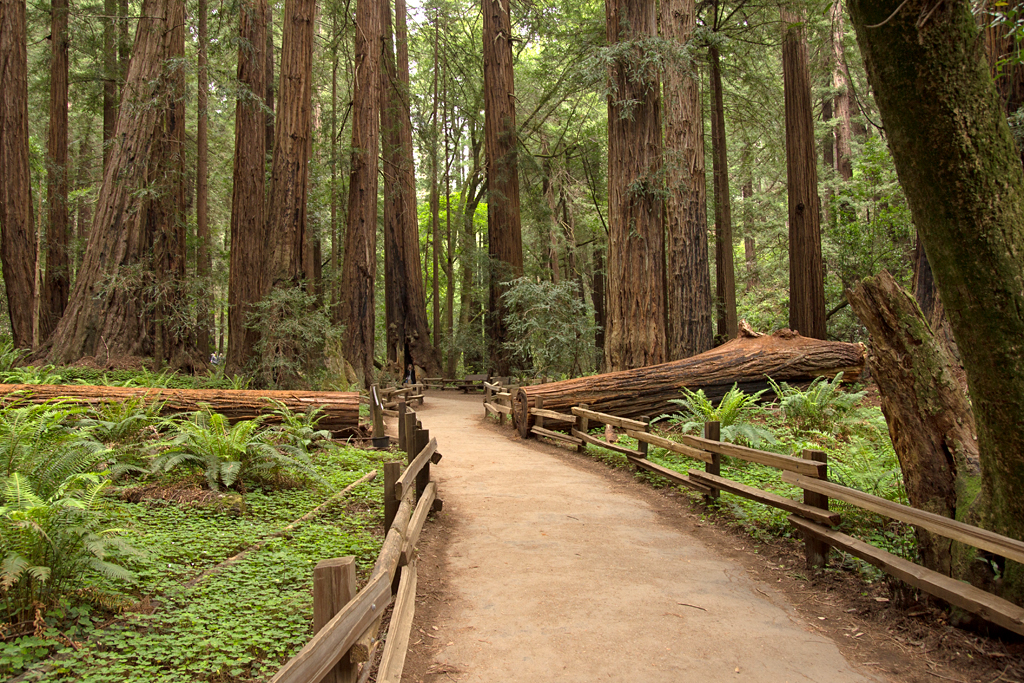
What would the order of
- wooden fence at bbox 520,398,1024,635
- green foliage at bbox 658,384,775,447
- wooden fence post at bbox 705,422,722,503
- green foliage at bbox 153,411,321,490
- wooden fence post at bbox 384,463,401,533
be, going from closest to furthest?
1. wooden fence at bbox 520,398,1024,635
2. wooden fence post at bbox 384,463,401,533
3. green foliage at bbox 153,411,321,490
4. wooden fence post at bbox 705,422,722,503
5. green foliage at bbox 658,384,775,447

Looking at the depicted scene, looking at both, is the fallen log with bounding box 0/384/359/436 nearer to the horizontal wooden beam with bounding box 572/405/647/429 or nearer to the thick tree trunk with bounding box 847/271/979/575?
the horizontal wooden beam with bounding box 572/405/647/429

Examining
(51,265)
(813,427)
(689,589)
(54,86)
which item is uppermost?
(54,86)

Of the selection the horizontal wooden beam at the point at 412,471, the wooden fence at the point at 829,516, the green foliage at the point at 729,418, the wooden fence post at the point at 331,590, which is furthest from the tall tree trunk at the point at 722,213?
the wooden fence post at the point at 331,590

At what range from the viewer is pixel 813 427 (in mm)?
10109

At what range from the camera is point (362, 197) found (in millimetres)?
16719

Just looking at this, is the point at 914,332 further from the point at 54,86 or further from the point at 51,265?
the point at 54,86

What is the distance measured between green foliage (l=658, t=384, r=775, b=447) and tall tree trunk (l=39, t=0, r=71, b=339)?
16078mm

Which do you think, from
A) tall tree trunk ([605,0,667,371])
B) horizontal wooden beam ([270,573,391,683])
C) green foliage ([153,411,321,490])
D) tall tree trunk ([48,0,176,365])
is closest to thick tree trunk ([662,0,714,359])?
tall tree trunk ([605,0,667,371])

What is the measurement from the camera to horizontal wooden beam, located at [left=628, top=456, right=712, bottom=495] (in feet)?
24.3

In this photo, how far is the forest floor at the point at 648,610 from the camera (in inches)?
150

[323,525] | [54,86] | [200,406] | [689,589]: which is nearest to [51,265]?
[54,86]

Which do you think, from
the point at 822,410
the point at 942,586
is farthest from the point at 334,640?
the point at 822,410

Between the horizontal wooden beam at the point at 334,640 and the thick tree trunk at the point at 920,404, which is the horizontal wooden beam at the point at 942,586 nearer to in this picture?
→ the thick tree trunk at the point at 920,404

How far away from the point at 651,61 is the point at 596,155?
11.4 metres
